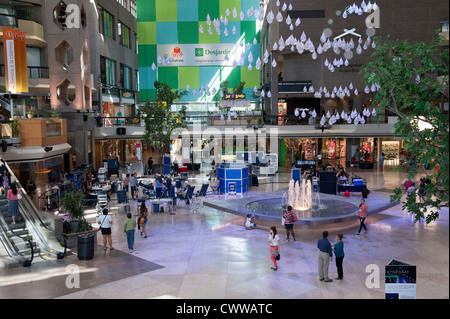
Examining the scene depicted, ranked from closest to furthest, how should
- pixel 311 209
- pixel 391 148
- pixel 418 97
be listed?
pixel 418 97 < pixel 311 209 < pixel 391 148

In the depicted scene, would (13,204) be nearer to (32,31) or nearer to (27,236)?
(27,236)

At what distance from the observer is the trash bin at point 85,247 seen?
12125 millimetres

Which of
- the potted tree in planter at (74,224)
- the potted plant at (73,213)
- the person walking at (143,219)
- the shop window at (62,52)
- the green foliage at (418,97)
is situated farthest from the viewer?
Answer: the shop window at (62,52)

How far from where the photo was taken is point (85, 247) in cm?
1212

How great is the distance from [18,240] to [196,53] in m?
37.2

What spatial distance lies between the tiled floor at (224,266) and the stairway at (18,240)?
0.44 meters

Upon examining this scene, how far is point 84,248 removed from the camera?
12.1 m

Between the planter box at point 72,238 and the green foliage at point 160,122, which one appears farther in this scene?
the green foliage at point 160,122

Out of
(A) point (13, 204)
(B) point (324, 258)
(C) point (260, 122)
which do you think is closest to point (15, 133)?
(A) point (13, 204)

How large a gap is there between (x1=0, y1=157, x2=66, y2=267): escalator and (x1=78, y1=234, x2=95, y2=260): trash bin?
1.79ft

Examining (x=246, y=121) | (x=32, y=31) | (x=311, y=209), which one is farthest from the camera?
(x=246, y=121)

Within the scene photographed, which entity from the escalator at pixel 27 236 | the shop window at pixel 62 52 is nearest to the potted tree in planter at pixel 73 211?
the escalator at pixel 27 236

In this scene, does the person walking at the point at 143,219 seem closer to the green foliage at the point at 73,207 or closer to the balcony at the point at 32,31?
the green foliage at the point at 73,207

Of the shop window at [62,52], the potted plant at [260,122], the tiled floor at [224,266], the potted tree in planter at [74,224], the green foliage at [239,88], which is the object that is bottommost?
the tiled floor at [224,266]
